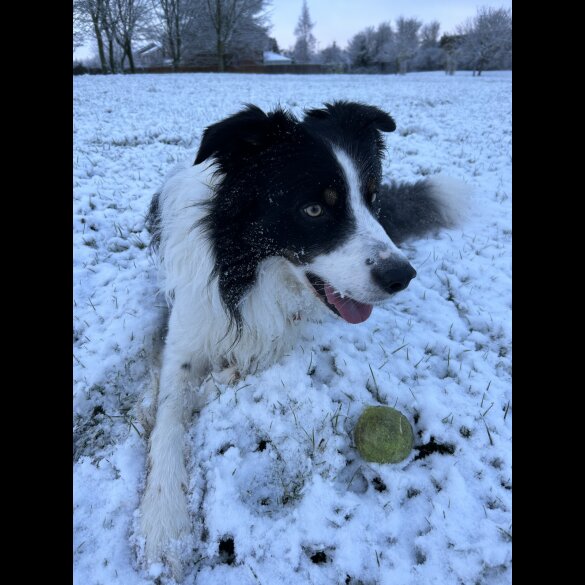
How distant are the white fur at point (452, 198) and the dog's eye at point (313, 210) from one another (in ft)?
9.57

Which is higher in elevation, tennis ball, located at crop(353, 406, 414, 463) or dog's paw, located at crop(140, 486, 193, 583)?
tennis ball, located at crop(353, 406, 414, 463)

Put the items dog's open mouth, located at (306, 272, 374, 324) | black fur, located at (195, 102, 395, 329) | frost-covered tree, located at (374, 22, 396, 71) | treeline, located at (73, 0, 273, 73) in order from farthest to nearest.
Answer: frost-covered tree, located at (374, 22, 396, 71)
treeline, located at (73, 0, 273, 73)
dog's open mouth, located at (306, 272, 374, 324)
black fur, located at (195, 102, 395, 329)

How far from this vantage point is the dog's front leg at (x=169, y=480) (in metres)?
1.74

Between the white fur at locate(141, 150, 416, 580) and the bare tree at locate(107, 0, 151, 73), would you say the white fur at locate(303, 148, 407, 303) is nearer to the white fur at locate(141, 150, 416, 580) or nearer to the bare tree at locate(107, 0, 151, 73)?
the white fur at locate(141, 150, 416, 580)

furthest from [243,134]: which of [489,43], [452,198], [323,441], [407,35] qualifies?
[407,35]

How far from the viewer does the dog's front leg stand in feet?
5.70

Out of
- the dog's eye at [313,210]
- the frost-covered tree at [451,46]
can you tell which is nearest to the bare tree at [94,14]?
the frost-covered tree at [451,46]

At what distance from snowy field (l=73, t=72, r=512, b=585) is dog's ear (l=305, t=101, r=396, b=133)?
1389 millimetres

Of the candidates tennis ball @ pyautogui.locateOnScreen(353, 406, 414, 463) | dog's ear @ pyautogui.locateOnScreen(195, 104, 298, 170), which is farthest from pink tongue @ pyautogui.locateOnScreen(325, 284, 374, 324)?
dog's ear @ pyautogui.locateOnScreen(195, 104, 298, 170)

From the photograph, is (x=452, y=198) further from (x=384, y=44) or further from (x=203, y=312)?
(x=384, y=44)

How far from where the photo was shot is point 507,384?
2619 mm

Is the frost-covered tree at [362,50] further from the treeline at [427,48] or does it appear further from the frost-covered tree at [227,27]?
the frost-covered tree at [227,27]
